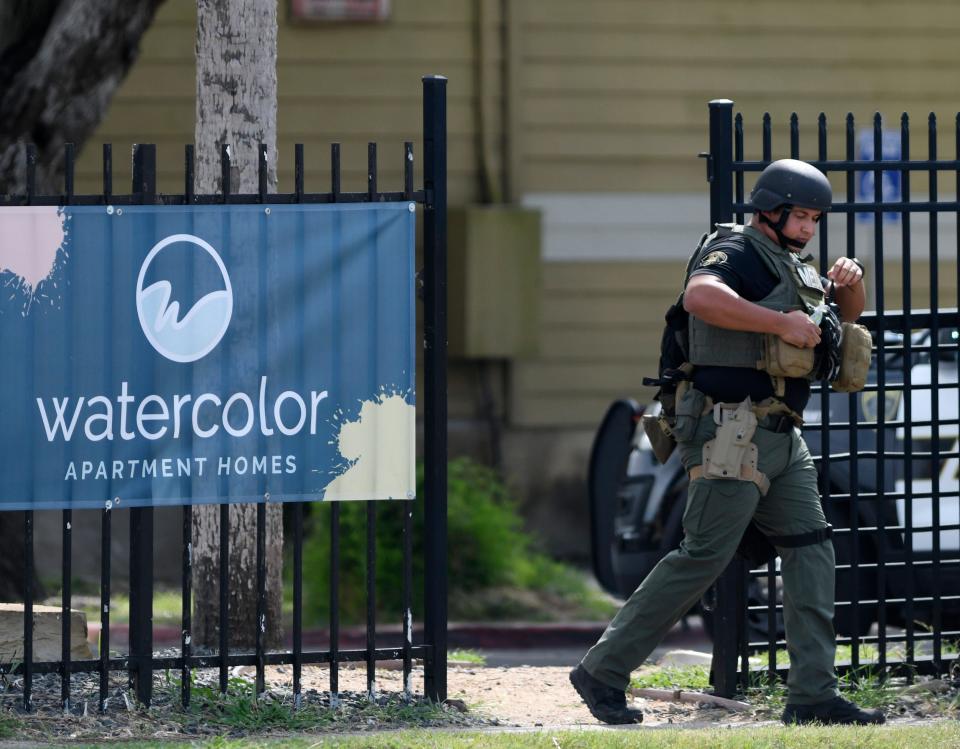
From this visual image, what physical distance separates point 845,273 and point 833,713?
1491 millimetres

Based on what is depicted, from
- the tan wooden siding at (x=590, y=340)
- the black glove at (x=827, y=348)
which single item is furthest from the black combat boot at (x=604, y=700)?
the tan wooden siding at (x=590, y=340)

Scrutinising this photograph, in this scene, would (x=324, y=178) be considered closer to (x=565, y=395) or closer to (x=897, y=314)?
(x=565, y=395)

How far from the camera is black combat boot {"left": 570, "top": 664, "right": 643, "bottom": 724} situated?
18.5ft

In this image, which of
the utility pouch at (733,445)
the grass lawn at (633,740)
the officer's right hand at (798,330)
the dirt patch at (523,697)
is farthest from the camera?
the dirt patch at (523,697)

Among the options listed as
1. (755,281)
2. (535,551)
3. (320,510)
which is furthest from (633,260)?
(755,281)

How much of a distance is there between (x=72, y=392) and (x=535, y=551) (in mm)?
6958

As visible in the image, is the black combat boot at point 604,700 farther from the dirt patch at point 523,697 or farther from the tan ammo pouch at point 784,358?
the tan ammo pouch at point 784,358

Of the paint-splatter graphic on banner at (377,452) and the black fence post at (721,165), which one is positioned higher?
the black fence post at (721,165)

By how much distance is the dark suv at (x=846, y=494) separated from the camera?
746 centimetres

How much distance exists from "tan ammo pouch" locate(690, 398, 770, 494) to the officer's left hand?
604 millimetres

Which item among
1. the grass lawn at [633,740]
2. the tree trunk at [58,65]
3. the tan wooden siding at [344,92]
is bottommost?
the grass lawn at [633,740]

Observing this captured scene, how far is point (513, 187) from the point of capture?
500 inches

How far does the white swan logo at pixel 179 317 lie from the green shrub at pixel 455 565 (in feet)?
13.1

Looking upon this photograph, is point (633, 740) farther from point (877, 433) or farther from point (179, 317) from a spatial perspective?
point (179, 317)
